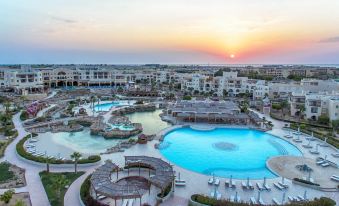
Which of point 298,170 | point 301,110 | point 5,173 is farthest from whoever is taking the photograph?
point 301,110

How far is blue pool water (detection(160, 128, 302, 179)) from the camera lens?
2530 cm

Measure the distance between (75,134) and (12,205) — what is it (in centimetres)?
1790

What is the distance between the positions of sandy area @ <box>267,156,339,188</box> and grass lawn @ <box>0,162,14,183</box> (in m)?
22.6

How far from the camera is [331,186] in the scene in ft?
69.1

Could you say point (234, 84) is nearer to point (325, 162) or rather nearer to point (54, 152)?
point (325, 162)

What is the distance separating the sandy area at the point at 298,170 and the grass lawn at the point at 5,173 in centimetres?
2262

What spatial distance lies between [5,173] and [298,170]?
2519cm

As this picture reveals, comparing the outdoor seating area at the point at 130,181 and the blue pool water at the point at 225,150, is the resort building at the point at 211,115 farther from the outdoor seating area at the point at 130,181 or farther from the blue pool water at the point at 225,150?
the outdoor seating area at the point at 130,181

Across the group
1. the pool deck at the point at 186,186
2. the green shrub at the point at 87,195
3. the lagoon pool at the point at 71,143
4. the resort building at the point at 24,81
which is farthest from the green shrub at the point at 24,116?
the resort building at the point at 24,81

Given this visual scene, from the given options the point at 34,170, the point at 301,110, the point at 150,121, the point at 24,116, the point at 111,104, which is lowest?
the point at 34,170

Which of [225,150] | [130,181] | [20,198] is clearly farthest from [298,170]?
[20,198]

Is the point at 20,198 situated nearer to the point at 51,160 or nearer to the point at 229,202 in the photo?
the point at 51,160

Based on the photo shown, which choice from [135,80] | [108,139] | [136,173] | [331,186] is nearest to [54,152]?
[108,139]

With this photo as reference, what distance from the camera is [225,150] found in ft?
100
